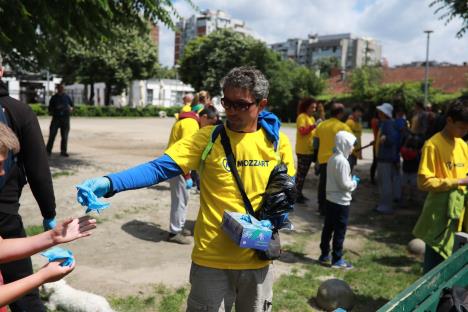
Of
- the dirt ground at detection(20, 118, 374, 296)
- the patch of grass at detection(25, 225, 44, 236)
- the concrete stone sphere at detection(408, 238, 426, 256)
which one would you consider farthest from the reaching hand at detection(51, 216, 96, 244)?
the concrete stone sphere at detection(408, 238, 426, 256)

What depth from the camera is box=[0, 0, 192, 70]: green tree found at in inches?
313

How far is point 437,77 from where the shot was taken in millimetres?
51375

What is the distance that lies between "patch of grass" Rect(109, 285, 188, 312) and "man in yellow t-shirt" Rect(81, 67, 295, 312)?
1.75m

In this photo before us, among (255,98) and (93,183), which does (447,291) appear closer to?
(255,98)

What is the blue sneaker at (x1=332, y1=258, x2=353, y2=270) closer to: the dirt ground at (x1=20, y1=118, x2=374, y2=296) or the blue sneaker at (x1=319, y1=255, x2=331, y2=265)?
the blue sneaker at (x1=319, y1=255, x2=331, y2=265)

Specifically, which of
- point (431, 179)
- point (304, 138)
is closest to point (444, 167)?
point (431, 179)

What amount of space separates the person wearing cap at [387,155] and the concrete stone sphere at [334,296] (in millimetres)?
4308

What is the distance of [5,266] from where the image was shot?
2.71 meters

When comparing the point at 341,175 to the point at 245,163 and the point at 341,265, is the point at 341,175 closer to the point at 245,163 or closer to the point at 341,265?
the point at 341,265

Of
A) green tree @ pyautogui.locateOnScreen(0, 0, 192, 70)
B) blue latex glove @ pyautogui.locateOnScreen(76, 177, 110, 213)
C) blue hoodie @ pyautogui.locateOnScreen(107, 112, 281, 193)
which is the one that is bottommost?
blue latex glove @ pyautogui.locateOnScreen(76, 177, 110, 213)

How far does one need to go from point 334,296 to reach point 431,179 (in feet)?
4.75

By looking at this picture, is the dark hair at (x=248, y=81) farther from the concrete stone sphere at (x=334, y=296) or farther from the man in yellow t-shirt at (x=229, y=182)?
the concrete stone sphere at (x=334, y=296)

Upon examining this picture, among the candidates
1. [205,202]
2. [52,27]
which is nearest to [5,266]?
[205,202]

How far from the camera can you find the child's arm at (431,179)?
149 inches
